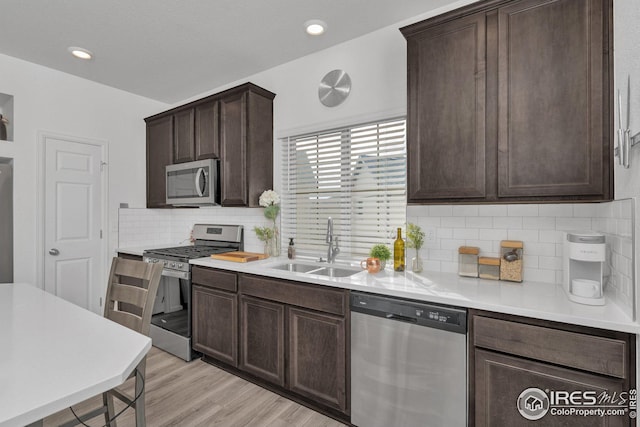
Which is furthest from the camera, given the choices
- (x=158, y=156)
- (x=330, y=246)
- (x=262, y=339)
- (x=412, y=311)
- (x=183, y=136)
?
(x=158, y=156)

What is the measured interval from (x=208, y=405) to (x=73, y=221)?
2466mm

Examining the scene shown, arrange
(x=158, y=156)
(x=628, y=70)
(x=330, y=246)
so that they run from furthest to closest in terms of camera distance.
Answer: (x=158, y=156)
(x=330, y=246)
(x=628, y=70)

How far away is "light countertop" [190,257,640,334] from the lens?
130cm

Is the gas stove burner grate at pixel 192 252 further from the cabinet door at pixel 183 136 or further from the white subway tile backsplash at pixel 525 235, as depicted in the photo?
the white subway tile backsplash at pixel 525 235

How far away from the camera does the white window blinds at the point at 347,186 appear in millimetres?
2471

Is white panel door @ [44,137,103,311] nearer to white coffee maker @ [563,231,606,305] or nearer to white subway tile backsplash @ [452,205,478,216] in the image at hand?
white subway tile backsplash @ [452,205,478,216]

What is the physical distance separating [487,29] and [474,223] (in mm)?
1155

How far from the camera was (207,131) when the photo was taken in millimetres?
3225

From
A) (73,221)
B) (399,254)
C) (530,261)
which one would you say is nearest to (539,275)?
(530,261)

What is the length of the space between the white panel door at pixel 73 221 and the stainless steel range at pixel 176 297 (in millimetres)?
773

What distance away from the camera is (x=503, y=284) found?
1.87 meters

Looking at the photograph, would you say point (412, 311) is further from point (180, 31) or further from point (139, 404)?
point (180, 31)

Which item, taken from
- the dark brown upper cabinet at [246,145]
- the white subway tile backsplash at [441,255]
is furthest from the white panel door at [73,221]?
the white subway tile backsplash at [441,255]

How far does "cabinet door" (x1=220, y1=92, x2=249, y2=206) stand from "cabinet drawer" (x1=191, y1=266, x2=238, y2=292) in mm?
675
